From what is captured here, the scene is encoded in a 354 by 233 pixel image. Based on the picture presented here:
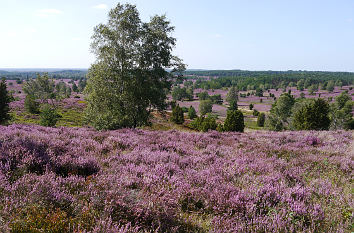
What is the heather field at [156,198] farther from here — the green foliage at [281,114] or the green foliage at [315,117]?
the green foliage at [281,114]

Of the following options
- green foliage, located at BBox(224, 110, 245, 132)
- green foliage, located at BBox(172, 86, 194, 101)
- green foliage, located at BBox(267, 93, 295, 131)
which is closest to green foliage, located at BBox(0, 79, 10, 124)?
green foliage, located at BBox(224, 110, 245, 132)

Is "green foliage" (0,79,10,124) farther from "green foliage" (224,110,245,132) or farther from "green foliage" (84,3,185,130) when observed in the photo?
"green foliage" (224,110,245,132)

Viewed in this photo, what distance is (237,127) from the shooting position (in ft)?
159

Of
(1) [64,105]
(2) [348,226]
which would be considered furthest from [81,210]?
(1) [64,105]

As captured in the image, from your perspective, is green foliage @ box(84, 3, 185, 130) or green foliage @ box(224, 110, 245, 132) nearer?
green foliage @ box(84, 3, 185, 130)

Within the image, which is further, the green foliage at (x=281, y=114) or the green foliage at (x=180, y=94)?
the green foliage at (x=180, y=94)

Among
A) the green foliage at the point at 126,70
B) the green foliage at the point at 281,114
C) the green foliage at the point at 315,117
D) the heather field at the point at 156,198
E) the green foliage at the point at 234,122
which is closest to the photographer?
the heather field at the point at 156,198

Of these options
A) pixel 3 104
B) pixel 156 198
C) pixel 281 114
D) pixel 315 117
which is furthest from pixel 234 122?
pixel 156 198

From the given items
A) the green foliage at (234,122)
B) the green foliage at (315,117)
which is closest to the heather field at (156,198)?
the green foliage at (315,117)

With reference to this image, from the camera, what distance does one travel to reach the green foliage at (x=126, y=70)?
21453mm

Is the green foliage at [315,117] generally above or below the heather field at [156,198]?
below

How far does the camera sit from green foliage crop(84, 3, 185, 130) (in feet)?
70.4

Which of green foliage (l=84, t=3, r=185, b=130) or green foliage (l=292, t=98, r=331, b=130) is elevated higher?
green foliage (l=84, t=3, r=185, b=130)

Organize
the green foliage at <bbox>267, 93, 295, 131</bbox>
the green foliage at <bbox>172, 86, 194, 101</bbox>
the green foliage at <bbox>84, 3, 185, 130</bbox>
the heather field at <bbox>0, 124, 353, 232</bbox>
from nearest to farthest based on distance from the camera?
1. the heather field at <bbox>0, 124, 353, 232</bbox>
2. the green foliage at <bbox>84, 3, 185, 130</bbox>
3. the green foliage at <bbox>267, 93, 295, 131</bbox>
4. the green foliage at <bbox>172, 86, 194, 101</bbox>
